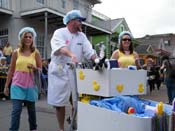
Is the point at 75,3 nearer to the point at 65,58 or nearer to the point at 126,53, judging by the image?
the point at 126,53

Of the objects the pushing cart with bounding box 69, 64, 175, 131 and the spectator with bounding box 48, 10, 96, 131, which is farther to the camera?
the spectator with bounding box 48, 10, 96, 131

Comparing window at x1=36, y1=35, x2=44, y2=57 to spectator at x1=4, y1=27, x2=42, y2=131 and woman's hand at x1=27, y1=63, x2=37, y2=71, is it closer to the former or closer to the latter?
spectator at x1=4, y1=27, x2=42, y2=131

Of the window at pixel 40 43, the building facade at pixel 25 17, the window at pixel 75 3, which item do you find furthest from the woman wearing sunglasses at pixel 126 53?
the window at pixel 75 3

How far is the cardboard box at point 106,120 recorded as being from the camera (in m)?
2.81

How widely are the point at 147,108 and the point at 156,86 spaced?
17.7 m

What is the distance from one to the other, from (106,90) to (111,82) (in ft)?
0.32

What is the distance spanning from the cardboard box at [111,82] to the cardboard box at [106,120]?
21cm

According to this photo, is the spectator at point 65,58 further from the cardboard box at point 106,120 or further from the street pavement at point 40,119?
the cardboard box at point 106,120

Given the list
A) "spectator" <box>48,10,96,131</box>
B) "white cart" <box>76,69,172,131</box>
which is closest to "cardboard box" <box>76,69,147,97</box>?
"white cart" <box>76,69,172,131</box>

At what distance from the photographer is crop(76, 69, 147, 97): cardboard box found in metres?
3.50

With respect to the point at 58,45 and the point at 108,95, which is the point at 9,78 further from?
the point at 108,95

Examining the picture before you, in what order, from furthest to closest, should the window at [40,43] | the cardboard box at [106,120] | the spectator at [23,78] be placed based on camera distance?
the window at [40,43] < the spectator at [23,78] < the cardboard box at [106,120]

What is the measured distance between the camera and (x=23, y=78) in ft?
16.6

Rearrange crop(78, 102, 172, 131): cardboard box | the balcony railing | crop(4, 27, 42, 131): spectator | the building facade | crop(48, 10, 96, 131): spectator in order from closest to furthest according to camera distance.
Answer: crop(78, 102, 172, 131): cardboard box
crop(48, 10, 96, 131): spectator
crop(4, 27, 42, 131): spectator
the building facade
the balcony railing
